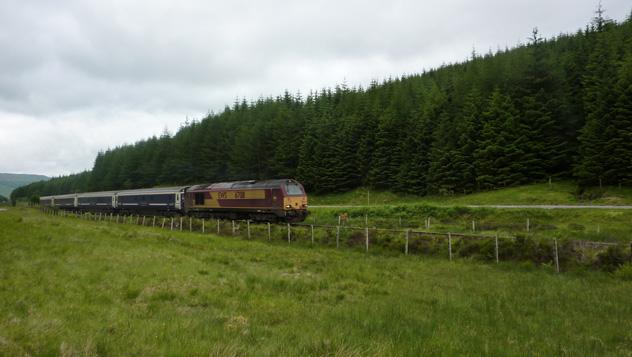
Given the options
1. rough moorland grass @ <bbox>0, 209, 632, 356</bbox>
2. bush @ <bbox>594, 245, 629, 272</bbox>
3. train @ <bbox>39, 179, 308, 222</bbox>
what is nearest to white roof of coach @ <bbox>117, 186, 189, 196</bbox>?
train @ <bbox>39, 179, 308, 222</bbox>

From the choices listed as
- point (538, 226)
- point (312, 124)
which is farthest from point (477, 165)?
point (312, 124)

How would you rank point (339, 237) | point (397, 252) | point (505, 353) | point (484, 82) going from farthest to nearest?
1. point (484, 82)
2. point (339, 237)
3. point (397, 252)
4. point (505, 353)

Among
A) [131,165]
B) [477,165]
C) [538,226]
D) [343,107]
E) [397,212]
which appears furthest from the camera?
[131,165]

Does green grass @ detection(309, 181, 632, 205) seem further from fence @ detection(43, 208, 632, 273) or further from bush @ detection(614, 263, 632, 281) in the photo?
bush @ detection(614, 263, 632, 281)

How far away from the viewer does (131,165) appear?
362 ft

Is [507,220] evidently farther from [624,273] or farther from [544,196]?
[624,273]

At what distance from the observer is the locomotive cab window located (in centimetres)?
3075

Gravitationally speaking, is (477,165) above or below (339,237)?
above

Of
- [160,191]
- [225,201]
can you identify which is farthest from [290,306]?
[160,191]

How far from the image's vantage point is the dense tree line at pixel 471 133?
42750 mm

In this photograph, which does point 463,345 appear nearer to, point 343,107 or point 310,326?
point 310,326

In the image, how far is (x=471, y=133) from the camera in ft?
168

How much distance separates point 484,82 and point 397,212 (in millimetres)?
35646

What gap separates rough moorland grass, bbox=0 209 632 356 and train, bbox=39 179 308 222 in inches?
551
